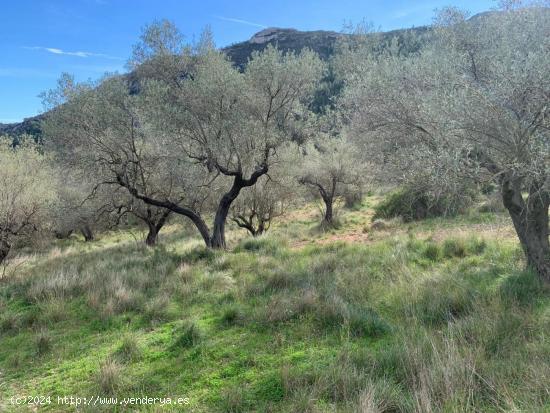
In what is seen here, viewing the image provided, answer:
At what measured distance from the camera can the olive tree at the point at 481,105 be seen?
17.4 ft

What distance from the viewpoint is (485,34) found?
23.8 ft

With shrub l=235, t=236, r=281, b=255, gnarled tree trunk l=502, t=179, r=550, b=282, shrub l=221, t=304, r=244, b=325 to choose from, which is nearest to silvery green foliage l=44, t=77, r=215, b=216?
shrub l=235, t=236, r=281, b=255

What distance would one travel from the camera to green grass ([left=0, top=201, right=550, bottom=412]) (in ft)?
11.7

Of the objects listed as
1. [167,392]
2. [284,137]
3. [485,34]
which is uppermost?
[485,34]

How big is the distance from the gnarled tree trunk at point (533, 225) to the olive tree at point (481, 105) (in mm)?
17

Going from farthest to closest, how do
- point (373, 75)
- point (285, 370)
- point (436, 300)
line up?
point (373, 75) < point (436, 300) < point (285, 370)

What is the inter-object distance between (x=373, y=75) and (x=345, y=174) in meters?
15.1

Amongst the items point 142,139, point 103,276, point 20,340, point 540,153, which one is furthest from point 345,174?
point 20,340

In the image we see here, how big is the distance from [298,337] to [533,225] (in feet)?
18.0

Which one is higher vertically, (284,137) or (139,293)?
(284,137)

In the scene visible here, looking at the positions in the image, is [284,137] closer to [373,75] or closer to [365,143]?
[365,143]

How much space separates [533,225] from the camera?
23.3 feet

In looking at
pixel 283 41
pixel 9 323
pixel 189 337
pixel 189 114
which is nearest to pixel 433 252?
pixel 189 337

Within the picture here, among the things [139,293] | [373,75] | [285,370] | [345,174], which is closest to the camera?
[285,370]
